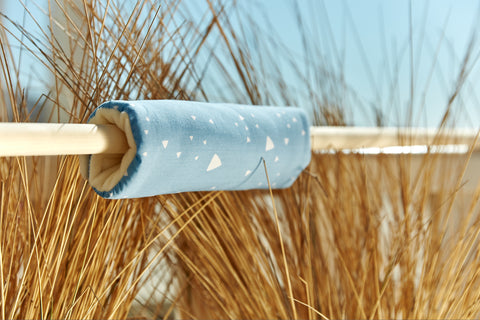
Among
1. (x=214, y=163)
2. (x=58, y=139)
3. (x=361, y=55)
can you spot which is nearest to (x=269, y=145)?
(x=214, y=163)

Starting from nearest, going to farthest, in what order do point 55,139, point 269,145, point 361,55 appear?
point 55,139 → point 269,145 → point 361,55

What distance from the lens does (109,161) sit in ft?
1.34

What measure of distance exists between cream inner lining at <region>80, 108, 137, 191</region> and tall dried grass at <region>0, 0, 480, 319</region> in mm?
40

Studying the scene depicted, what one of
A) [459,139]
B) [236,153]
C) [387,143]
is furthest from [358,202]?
[236,153]

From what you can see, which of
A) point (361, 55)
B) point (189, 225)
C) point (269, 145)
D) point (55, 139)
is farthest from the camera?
point (361, 55)

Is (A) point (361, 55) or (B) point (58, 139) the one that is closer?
(B) point (58, 139)

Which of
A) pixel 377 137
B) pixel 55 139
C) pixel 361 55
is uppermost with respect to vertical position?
pixel 361 55

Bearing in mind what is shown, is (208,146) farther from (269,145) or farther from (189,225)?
(189,225)

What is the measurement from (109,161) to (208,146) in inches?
3.1

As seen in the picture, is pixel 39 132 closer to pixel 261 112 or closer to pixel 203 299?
pixel 261 112

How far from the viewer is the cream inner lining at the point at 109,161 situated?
0.38m

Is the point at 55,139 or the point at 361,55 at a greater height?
the point at 361,55

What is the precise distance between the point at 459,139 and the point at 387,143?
18 cm

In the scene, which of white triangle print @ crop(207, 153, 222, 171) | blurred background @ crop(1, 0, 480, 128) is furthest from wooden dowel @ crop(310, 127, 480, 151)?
white triangle print @ crop(207, 153, 222, 171)
